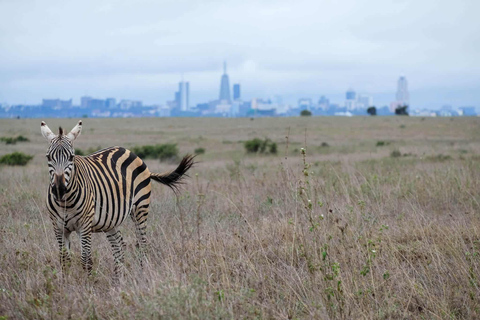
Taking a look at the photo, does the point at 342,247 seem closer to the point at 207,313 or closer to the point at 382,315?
the point at 382,315

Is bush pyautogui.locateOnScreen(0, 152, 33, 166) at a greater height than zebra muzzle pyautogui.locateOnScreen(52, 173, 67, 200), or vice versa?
zebra muzzle pyautogui.locateOnScreen(52, 173, 67, 200)

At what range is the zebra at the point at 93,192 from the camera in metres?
5.14

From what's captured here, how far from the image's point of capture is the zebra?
5141 mm

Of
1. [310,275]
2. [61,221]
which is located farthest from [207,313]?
[61,221]

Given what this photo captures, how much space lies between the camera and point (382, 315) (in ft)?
13.8

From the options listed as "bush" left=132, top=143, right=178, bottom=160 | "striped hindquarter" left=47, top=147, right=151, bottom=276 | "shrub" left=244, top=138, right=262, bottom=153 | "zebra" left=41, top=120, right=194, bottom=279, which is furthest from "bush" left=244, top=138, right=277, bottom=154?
"striped hindquarter" left=47, top=147, right=151, bottom=276

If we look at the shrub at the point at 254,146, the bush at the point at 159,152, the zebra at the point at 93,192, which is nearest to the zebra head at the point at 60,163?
the zebra at the point at 93,192

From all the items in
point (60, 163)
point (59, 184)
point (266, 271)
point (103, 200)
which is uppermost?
point (60, 163)

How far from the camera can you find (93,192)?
19.1ft

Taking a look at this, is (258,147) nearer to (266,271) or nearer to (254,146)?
(254,146)

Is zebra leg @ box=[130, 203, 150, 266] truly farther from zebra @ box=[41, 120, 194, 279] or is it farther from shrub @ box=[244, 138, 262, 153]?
shrub @ box=[244, 138, 262, 153]

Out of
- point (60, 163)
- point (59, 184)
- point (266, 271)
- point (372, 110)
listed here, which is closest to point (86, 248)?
point (59, 184)

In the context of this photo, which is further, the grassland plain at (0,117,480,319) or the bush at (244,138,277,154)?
the bush at (244,138,277,154)

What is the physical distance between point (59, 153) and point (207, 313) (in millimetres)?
2305
